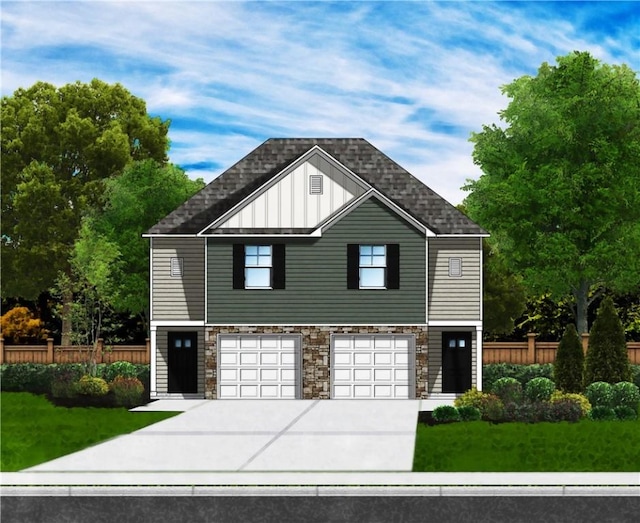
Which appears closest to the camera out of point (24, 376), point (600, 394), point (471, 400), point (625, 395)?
point (471, 400)

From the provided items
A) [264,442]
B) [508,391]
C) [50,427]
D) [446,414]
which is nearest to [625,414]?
[508,391]

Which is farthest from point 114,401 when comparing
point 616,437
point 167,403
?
point 616,437

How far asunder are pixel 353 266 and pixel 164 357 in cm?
713

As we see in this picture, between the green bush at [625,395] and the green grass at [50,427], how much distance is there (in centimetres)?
1214

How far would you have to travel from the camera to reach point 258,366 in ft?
113

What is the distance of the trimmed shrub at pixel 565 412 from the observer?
86.1ft

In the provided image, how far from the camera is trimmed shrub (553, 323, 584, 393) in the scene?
1238 inches

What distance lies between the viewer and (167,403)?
33.3 meters

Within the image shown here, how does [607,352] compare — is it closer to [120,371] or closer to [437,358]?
[437,358]

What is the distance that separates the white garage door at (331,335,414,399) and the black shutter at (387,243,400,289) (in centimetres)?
178

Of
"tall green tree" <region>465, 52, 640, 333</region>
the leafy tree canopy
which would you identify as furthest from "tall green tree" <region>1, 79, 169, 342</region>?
"tall green tree" <region>465, 52, 640, 333</region>

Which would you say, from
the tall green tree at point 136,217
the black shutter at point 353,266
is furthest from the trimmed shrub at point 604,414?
the tall green tree at point 136,217

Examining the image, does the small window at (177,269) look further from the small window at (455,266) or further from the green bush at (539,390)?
the green bush at (539,390)

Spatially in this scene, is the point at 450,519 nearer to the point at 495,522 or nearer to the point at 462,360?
the point at 495,522
